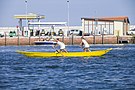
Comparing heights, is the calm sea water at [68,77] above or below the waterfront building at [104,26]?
below

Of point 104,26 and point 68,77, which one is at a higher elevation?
point 104,26

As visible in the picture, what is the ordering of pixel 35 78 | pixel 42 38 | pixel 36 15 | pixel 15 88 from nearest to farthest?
1. pixel 15 88
2. pixel 35 78
3. pixel 42 38
4. pixel 36 15

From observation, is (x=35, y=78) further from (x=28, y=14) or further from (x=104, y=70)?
(x=28, y=14)

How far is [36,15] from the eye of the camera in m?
117

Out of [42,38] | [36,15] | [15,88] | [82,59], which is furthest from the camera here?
[36,15]

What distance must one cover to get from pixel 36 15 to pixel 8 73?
77282mm

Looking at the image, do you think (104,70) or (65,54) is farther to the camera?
(65,54)

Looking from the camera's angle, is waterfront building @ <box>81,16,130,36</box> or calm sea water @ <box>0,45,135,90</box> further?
waterfront building @ <box>81,16,130,36</box>

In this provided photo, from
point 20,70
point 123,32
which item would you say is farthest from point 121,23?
point 20,70

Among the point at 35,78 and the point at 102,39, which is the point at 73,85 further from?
the point at 102,39

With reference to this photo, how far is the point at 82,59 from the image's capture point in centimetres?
5491

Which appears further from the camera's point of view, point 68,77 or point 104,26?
point 104,26

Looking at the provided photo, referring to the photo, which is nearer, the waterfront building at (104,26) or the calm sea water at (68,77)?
the calm sea water at (68,77)

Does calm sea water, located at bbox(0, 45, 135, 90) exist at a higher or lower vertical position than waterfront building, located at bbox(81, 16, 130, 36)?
lower
